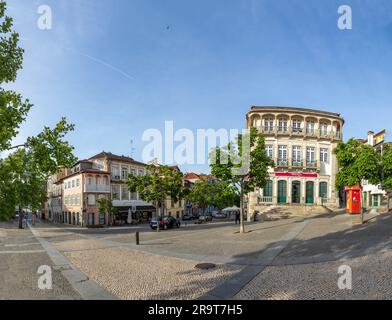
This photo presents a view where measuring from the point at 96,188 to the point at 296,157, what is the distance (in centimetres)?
2879

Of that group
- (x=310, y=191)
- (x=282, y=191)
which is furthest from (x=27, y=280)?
(x=310, y=191)

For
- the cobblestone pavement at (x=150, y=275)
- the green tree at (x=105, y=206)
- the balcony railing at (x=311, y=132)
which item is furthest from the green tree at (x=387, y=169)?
the green tree at (x=105, y=206)

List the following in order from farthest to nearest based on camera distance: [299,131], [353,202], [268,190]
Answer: [299,131], [268,190], [353,202]

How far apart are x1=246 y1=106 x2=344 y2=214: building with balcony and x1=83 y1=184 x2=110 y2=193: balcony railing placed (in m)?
21.3

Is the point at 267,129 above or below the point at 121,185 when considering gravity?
above

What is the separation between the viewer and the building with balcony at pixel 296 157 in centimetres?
3491

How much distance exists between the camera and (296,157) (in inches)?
1404

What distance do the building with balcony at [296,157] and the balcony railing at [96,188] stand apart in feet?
69.7

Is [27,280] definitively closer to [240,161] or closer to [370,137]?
[240,161]

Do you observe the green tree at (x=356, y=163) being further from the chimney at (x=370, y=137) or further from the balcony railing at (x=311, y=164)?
the chimney at (x=370, y=137)

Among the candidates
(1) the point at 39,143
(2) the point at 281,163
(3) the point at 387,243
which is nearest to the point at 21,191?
(1) the point at 39,143

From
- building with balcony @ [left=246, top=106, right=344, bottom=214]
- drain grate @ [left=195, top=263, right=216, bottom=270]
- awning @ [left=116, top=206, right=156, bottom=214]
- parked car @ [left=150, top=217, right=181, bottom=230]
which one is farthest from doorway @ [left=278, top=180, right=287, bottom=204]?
drain grate @ [left=195, top=263, right=216, bottom=270]

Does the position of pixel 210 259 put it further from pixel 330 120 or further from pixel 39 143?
pixel 330 120

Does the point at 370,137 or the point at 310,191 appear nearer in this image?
the point at 310,191
